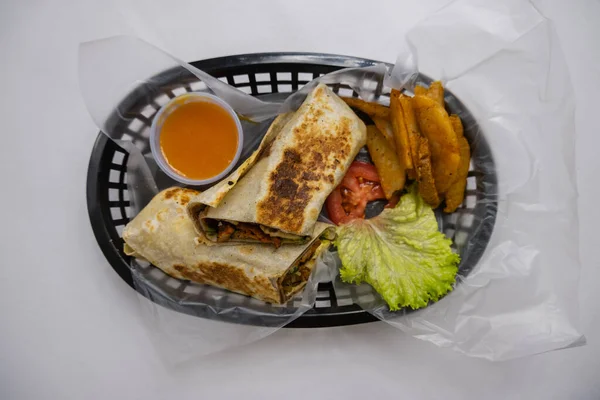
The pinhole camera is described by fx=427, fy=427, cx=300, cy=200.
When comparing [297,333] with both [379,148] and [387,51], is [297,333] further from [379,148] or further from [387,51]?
[387,51]

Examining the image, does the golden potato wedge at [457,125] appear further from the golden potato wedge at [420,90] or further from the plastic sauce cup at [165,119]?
the plastic sauce cup at [165,119]

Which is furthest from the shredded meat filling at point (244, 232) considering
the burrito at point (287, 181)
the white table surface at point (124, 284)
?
the white table surface at point (124, 284)

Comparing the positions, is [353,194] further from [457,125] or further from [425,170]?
[457,125]

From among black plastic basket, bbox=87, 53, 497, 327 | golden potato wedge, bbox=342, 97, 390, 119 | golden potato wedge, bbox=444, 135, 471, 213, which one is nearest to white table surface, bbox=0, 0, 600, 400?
black plastic basket, bbox=87, 53, 497, 327

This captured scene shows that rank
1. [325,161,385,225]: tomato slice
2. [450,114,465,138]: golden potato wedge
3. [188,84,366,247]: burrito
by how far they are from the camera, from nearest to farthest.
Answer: [188,84,366,247]: burrito, [450,114,465,138]: golden potato wedge, [325,161,385,225]: tomato slice

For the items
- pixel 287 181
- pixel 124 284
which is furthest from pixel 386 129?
pixel 124 284

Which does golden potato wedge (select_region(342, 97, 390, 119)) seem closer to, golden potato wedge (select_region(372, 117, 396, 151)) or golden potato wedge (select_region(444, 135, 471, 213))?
golden potato wedge (select_region(372, 117, 396, 151))
